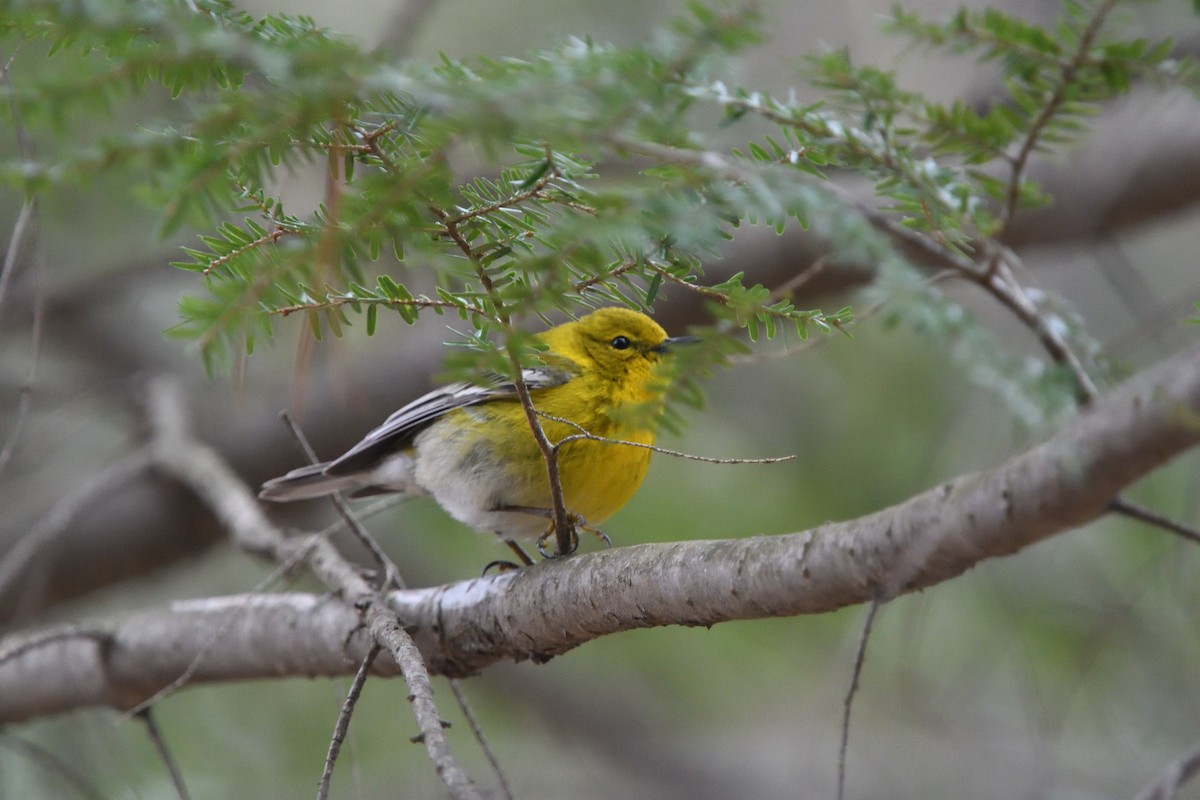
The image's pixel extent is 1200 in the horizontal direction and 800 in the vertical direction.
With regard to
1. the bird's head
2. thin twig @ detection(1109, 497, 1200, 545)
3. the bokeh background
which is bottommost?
the bokeh background

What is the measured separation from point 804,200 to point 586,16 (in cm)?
684

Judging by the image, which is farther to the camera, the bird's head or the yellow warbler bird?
the bird's head

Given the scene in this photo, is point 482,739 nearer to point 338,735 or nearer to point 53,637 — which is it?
point 338,735

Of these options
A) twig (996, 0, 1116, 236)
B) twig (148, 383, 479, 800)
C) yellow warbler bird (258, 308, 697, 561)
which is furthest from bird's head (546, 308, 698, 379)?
twig (996, 0, 1116, 236)

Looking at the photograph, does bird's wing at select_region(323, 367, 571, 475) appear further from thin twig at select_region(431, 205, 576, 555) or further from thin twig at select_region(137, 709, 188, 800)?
thin twig at select_region(431, 205, 576, 555)

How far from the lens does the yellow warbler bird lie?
2.97m

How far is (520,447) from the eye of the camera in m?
3.01

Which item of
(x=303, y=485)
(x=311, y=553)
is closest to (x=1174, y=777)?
(x=311, y=553)

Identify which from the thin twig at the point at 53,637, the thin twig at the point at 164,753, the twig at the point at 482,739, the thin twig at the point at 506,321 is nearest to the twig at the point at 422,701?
the twig at the point at 482,739

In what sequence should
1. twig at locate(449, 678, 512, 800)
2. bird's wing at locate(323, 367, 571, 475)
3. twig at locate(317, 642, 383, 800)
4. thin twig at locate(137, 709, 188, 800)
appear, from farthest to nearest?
bird's wing at locate(323, 367, 571, 475)
thin twig at locate(137, 709, 188, 800)
twig at locate(449, 678, 512, 800)
twig at locate(317, 642, 383, 800)

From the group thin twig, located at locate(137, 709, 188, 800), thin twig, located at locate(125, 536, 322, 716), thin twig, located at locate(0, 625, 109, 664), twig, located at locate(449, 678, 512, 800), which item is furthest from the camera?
thin twig, located at locate(0, 625, 109, 664)

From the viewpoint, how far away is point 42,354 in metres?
5.71

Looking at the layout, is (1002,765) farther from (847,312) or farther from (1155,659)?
(847,312)

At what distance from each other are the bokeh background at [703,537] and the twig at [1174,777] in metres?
2.05
